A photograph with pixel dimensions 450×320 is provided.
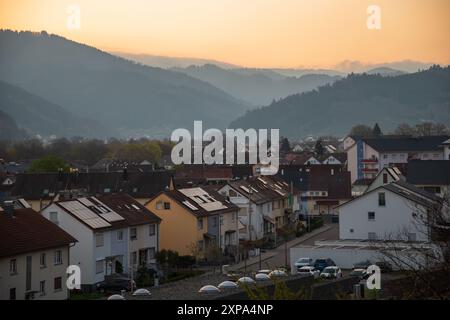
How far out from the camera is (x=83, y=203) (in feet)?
80.7

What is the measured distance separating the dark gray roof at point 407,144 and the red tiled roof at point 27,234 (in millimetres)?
47242

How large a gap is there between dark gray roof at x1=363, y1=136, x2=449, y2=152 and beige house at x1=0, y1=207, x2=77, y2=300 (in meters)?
47.4

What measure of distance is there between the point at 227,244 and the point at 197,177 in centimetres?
1981

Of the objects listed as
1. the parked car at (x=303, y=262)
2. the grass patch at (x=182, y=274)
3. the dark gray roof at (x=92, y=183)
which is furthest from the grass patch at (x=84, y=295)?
the dark gray roof at (x=92, y=183)

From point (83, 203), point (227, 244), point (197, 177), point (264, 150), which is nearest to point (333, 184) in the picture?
point (197, 177)

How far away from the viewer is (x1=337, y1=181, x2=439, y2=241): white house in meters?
26.4

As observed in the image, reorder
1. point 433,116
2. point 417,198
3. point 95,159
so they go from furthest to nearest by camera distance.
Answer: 1. point 433,116
2. point 95,159
3. point 417,198

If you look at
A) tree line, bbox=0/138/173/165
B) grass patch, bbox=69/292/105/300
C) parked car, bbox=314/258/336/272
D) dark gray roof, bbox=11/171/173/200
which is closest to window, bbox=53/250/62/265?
grass patch, bbox=69/292/105/300

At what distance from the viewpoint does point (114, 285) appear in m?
21.3

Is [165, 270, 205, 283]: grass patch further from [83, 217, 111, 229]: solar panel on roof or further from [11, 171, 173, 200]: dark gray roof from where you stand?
[11, 171, 173, 200]: dark gray roof

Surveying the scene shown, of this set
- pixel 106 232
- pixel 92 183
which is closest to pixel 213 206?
pixel 106 232

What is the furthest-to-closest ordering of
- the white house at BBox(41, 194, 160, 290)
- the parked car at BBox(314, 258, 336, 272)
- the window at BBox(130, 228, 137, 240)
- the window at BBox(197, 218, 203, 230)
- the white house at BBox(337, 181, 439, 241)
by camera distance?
the window at BBox(197, 218, 203, 230) → the white house at BBox(337, 181, 439, 241) → the window at BBox(130, 228, 137, 240) → the white house at BBox(41, 194, 160, 290) → the parked car at BBox(314, 258, 336, 272)
